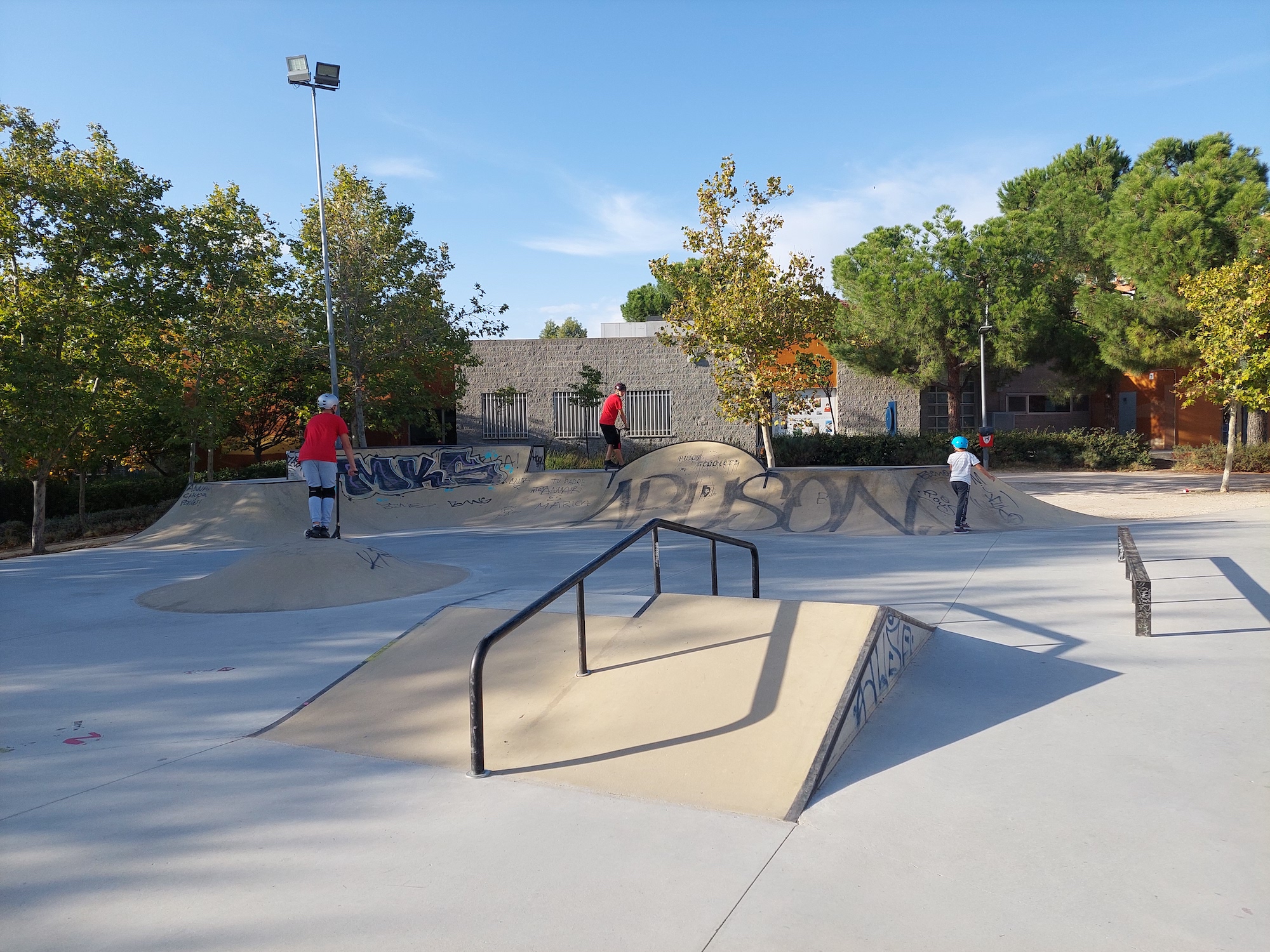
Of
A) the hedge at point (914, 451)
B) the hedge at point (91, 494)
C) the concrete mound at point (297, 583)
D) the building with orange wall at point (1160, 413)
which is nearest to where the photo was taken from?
the concrete mound at point (297, 583)

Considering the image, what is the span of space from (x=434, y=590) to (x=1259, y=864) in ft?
19.8

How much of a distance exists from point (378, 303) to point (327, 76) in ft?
16.3

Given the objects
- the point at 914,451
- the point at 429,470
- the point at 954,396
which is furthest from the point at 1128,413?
the point at 429,470

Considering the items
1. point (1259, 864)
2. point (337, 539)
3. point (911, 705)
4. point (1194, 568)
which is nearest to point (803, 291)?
point (1194, 568)

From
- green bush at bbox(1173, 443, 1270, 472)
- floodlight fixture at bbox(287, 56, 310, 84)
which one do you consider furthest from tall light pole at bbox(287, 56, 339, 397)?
green bush at bbox(1173, 443, 1270, 472)

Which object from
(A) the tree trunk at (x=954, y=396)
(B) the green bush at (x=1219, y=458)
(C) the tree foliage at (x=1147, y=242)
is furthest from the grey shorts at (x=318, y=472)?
(A) the tree trunk at (x=954, y=396)

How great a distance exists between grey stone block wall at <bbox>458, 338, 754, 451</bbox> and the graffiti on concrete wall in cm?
1243

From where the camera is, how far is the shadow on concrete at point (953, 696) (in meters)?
3.56

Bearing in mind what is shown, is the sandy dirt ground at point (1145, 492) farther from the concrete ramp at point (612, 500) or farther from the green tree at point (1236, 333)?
the concrete ramp at point (612, 500)

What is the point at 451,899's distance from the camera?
2.49 meters

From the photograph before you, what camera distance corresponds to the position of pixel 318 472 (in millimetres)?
8211

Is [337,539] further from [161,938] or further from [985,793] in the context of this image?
[985,793]

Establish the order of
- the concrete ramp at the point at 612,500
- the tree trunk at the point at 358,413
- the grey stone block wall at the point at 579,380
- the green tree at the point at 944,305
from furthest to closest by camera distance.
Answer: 1. the grey stone block wall at the point at 579,380
2. the green tree at the point at 944,305
3. the tree trunk at the point at 358,413
4. the concrete ramp at the point at 612,500

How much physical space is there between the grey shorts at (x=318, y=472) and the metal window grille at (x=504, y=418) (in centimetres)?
1999
